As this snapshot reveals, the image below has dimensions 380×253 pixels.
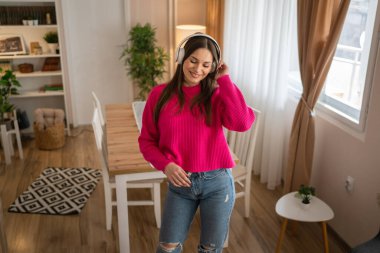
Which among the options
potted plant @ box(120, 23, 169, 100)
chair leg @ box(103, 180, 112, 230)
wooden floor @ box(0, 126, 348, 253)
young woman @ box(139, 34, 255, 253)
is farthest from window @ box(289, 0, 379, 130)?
potted plant @ box(120, 23, 169, 100)

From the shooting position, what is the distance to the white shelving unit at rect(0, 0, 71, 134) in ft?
14.1

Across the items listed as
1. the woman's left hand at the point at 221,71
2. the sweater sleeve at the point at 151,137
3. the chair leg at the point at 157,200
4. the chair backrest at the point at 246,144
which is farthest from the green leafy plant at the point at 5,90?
the woman's left hand at the point at 221,71

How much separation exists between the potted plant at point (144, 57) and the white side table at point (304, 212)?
262cm

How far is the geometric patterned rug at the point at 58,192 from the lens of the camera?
122 inches

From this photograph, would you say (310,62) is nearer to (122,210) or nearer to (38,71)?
(122,210)

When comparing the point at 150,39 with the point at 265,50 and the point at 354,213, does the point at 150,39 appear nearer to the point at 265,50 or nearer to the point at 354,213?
the point at 265,50

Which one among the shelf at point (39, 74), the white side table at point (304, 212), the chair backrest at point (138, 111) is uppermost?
the shelf at point (39, 74)

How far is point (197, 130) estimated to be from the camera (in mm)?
1532

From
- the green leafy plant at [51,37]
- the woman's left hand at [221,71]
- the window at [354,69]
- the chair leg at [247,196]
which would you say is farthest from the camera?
the green leafy plant at [51,37]

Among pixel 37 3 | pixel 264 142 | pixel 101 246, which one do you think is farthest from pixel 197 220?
pixel 37 3

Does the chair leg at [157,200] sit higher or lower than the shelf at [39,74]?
lower

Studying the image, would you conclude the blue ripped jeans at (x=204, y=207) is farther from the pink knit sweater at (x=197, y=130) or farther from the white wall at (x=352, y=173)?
the white wall at (x=352, y=173)

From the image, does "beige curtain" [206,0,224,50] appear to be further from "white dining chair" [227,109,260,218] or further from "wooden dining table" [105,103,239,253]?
"wooden dining table" [105,103,239,253]

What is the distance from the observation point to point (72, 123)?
16.1ft
